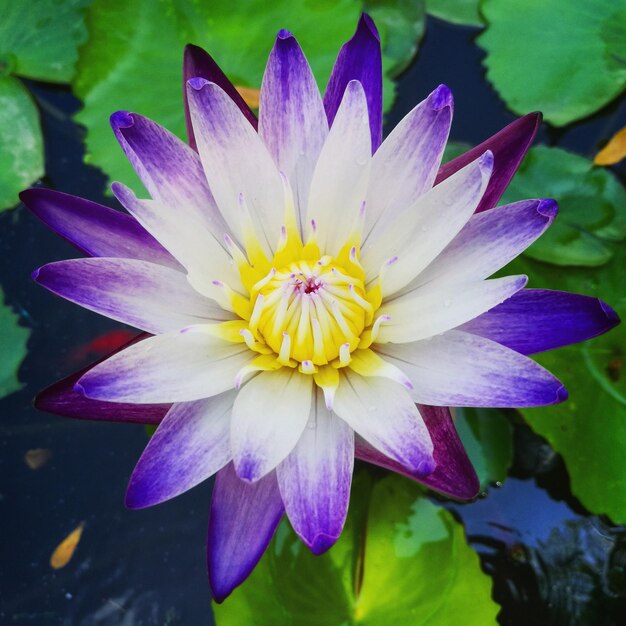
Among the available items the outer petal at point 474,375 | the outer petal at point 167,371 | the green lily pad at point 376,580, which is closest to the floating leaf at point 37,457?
the green lily pad at point 376,580

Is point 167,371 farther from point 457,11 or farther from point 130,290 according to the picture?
point 457,11

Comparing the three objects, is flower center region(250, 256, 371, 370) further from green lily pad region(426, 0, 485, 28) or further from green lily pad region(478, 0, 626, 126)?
green lily pad region(426, 0, 485, 28)

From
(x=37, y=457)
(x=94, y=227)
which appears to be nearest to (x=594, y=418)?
(x=94, y=227)

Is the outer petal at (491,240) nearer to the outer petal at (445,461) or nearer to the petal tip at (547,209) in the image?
the petal tip at (547,209)

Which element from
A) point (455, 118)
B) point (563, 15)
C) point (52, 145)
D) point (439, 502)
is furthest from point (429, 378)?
point (52, 145)

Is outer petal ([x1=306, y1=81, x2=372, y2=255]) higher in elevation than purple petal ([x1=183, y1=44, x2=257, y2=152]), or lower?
lower

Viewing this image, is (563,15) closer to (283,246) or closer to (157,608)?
(283,246)

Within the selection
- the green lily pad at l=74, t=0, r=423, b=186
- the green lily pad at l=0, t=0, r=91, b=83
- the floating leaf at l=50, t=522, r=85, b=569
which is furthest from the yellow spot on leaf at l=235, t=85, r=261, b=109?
the floating leaf at l=50, t=522, r=85, b=569
